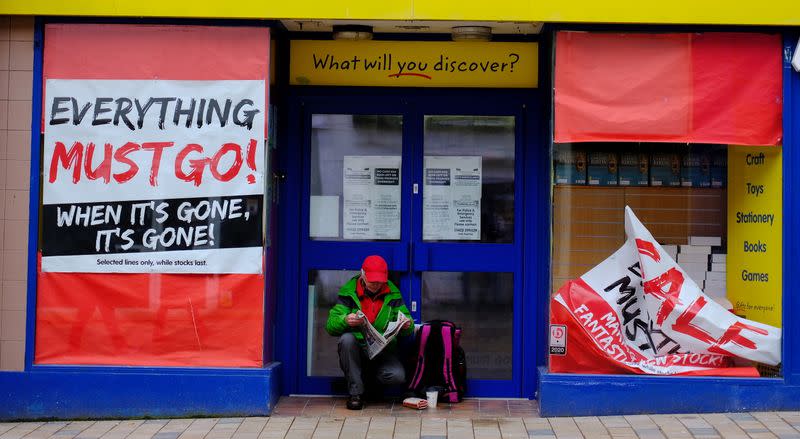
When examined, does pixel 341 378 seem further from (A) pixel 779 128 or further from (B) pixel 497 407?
(A) pixel 779 128

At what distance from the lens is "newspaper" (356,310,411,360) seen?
25.9 ft

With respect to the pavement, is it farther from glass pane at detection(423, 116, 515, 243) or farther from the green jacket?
glass pane at detection(423, 116, 515, 243)

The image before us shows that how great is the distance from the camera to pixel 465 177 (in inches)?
338

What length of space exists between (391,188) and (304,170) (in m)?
0.73

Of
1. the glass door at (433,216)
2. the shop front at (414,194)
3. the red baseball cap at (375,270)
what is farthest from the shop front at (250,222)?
the red baseball cap at (375,270)

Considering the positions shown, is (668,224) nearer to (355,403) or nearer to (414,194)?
(414,194)

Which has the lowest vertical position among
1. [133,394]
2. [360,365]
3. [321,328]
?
[133,394]

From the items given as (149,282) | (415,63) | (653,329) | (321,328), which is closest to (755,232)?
(653,329)

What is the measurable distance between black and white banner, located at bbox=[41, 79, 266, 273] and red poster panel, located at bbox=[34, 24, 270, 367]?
0.06ft

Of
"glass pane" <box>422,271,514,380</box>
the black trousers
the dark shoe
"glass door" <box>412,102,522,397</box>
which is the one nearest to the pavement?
the dark shoe

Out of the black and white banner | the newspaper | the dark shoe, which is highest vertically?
the black and white banner

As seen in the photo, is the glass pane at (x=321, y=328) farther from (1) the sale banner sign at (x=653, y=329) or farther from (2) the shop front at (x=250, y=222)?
(1) the sale banner sign at (x=653, y=329)

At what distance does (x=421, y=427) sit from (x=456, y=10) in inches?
120

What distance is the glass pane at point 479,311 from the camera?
28.0ft
